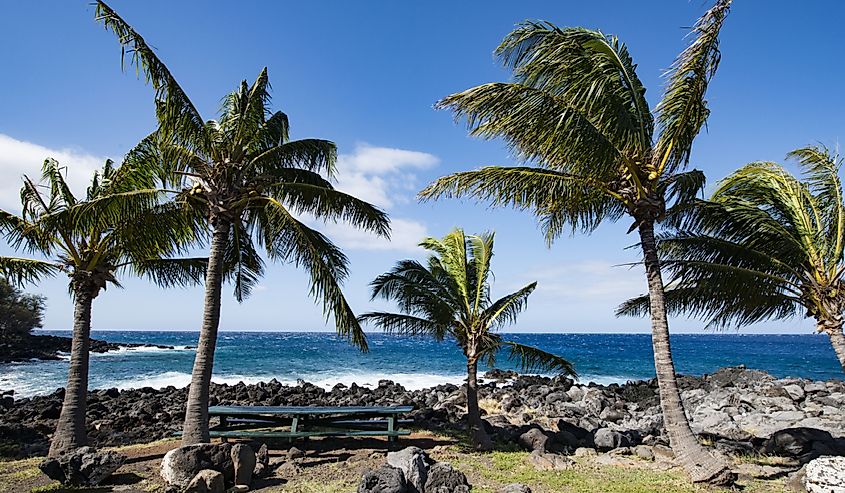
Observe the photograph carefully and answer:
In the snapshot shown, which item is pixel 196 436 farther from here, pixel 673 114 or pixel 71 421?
pixel 673 114

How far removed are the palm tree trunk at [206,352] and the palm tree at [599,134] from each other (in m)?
3.88

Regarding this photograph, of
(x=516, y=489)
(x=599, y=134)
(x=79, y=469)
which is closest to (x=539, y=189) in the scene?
(x=599, y=134)

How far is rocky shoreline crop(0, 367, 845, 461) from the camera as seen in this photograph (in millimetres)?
11031

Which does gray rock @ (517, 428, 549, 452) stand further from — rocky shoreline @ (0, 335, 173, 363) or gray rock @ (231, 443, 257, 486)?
rocky shoreline @ (0, 335, 173, 363)

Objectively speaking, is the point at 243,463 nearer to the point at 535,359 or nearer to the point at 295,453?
the point at 295,453

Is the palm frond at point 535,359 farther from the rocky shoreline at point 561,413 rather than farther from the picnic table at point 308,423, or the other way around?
the picnic table at point 308,423

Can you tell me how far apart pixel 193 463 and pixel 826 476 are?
29.8 feet

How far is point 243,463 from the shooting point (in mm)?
7660

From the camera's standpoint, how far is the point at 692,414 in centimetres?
1808

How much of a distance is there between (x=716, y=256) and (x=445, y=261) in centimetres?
568

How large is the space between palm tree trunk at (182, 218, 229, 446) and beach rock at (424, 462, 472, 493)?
4.00m

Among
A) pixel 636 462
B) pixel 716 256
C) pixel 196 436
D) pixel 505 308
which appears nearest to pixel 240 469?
pixel 196 436

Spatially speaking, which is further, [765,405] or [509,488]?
[765,405]

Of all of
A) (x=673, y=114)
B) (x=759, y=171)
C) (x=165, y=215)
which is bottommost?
(x=165, y=215)
